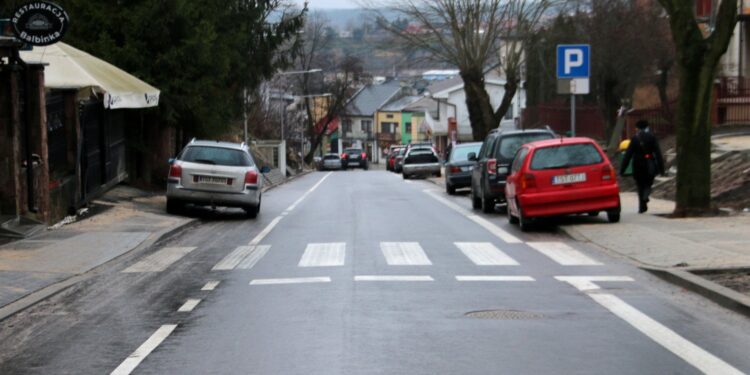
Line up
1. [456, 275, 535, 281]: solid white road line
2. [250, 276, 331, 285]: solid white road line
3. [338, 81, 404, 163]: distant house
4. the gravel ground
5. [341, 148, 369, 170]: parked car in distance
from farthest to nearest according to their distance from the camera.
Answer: [338, 81, 404, 163]: distant house → [341, 148, 369, 170]: parked car in distance → [456, 275, 535, 281]: solid white road line → [250, 276, 331, 285]: solid white road line → the gravel ground

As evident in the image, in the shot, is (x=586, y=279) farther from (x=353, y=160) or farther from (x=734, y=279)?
(x=353, y=160)

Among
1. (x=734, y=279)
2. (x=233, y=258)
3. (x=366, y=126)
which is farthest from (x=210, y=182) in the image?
(x=366, y=126)

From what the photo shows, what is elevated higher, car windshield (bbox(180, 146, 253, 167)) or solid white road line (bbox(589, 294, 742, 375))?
car windshield (bbox(180, 146, 253, 167))

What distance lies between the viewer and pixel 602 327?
9391mm

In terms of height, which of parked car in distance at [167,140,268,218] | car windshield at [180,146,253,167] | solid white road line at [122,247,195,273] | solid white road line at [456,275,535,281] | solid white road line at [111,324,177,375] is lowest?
solid white road line at [122,247,195,273]

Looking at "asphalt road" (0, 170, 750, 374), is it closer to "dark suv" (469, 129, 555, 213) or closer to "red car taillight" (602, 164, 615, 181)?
"red car taillight" (602, 164, 615, 181)

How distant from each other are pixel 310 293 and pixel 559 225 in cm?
860

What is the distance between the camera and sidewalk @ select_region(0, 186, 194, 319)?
12.3m

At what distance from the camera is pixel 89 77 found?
72.1 ft

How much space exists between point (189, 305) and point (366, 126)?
135m

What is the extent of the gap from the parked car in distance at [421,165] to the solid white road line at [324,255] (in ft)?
124

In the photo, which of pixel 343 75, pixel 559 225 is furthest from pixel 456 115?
pixel 559 225

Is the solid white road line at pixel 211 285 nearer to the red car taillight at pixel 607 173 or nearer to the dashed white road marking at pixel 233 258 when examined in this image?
the dashed white road marking at pixel 233 258

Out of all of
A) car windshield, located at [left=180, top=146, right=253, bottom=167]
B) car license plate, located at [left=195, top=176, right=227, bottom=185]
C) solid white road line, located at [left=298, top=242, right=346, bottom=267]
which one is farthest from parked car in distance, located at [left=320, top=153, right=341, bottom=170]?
solid white road line, located at [left=298, top=242, right=346, bottom=267]
